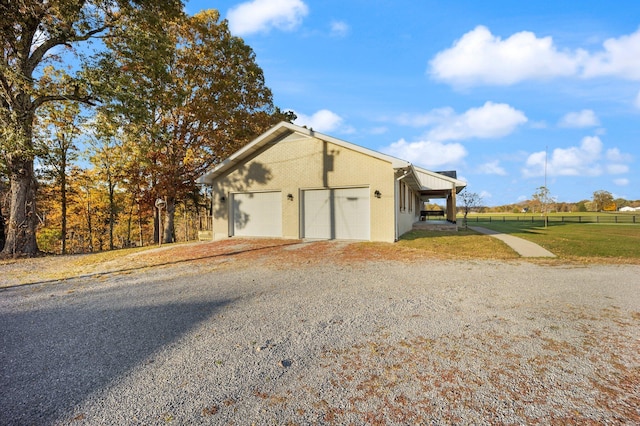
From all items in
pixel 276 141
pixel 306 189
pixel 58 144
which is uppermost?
pixel 58 144

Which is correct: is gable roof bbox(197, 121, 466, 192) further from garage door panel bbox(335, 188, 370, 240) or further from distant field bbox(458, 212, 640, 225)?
distant field bbox(458, 212, 640, 225)

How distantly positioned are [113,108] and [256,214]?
6633 mm

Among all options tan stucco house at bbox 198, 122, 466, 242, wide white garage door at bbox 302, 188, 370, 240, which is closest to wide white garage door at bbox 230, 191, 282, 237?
tan stucco house at bbox 198, 122, 466, 242

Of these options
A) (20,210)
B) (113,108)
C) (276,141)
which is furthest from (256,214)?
(20,210)

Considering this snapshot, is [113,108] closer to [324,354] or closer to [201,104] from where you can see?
[201,104]

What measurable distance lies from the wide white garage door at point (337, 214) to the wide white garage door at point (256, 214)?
53.8 inches

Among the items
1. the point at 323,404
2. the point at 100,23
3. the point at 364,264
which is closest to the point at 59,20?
the point at 100,23

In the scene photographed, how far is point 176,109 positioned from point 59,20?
5633 mm

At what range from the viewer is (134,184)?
1852 cm

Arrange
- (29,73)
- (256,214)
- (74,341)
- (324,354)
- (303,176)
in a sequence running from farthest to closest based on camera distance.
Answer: (256,214) < (303,176) < (29,73) < (74,341) < (324,354)

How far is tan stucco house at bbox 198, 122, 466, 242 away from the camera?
11945 millimetres

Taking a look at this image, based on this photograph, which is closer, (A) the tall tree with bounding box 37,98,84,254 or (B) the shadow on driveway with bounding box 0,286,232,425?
(B) the shadow on driveway with bounding box 0,286,232,425

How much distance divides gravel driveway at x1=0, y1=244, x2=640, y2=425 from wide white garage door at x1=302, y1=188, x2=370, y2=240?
6.71 metres

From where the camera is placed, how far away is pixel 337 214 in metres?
12.7
